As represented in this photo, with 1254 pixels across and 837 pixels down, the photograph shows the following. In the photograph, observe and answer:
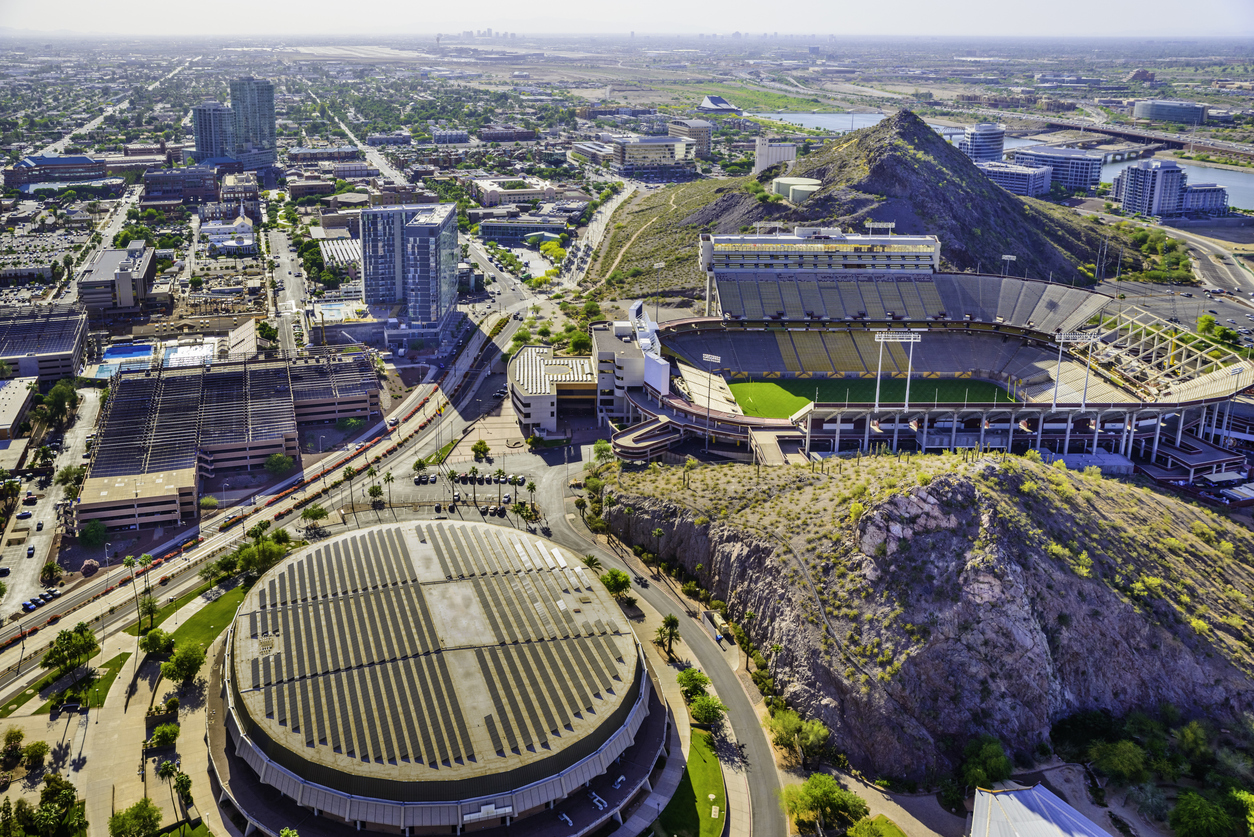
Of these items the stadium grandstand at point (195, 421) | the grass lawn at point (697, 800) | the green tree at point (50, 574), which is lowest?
the grass lawn at point (697, 800)

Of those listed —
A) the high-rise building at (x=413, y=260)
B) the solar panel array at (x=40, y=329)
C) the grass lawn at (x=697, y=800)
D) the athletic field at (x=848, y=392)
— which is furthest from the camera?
the high-rise building at (x=413, y=260)

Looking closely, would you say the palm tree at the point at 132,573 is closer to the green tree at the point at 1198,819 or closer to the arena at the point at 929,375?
the arena at the point at 929,375

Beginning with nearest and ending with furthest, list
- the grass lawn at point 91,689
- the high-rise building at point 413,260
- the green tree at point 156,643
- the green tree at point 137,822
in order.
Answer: the green tree at point 137,822, the grass lawn at point 91,689, the green tree at point 156,643, the high-rise building at point 413,260

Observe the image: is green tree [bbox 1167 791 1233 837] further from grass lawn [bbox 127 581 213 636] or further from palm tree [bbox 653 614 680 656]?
grass lawn [bbox 127 581 213 636]

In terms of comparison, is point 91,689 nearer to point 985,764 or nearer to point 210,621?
point 210,621

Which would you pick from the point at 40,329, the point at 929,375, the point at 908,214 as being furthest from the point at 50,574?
the point at 908,214

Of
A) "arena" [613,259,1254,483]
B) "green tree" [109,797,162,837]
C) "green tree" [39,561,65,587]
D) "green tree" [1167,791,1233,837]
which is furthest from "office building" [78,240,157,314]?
"green tree" [1167,791,1233,837]

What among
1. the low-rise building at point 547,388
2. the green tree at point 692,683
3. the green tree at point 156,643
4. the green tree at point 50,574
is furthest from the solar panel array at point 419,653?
the low-rise building at point 547,388
